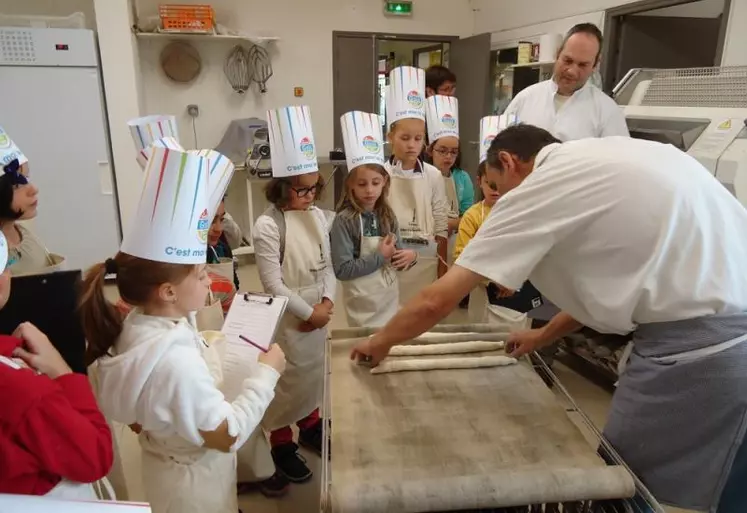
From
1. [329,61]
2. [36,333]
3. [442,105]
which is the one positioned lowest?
[36,333]

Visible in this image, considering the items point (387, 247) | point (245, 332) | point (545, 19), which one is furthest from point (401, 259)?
point (545, 19)

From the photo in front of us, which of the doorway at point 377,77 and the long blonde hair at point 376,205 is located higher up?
the doorway at point 377,77

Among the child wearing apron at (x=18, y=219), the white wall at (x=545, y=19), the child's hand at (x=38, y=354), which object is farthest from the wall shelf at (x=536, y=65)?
the child's hand at (x=38, y=354)

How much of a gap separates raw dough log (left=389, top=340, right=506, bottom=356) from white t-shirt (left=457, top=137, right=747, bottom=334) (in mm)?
373

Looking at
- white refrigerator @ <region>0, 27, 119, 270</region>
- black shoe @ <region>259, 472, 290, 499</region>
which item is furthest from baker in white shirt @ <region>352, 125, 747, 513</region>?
white refrigerator @ <region>0, 27, 119, 270</region>

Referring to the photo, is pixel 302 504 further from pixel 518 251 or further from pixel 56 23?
pixel 56 23

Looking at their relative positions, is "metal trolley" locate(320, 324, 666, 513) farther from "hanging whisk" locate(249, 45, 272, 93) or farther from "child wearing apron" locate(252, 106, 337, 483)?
"hanging whisk" locate(249, 45, 272, 93)

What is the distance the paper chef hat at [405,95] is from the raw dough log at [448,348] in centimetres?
131

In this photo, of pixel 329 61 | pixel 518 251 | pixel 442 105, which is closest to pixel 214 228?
pixel 518 251

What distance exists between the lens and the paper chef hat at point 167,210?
1.04 m

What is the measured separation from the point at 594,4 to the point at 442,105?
1856 millimetres

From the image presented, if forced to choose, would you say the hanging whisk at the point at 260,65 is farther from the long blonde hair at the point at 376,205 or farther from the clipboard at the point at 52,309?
the clipboard at the point at 52,309

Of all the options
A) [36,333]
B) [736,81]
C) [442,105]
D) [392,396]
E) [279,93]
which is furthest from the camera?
[279,93]

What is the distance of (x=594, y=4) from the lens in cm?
375
